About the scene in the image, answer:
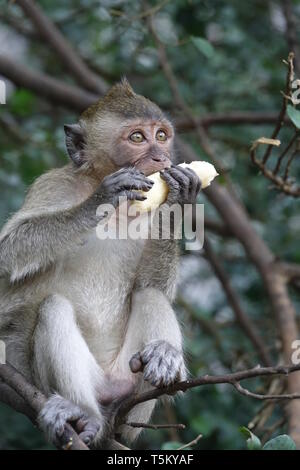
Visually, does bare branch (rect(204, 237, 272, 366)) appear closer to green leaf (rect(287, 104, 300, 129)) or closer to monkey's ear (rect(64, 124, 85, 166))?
monkey's ear (rect(64, 124, 85, 166))

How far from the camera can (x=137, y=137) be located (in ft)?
17.6

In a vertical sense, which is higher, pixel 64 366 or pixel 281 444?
pixel 64 366

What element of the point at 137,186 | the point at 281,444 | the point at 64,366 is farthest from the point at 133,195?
the point at 281,444

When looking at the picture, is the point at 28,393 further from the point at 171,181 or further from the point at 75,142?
the point at 75,142

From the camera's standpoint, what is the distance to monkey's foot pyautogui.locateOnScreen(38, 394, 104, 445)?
4293 mm

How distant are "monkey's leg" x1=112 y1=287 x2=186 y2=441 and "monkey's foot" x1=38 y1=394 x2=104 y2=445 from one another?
0.38 meters

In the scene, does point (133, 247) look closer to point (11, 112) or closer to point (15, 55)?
point (11, 112)

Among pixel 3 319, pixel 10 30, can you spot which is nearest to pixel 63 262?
pixel 3 319

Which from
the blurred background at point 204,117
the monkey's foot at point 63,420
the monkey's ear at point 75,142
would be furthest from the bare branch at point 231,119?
the monkey's foot at point 63,420

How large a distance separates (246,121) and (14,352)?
3.46 meters

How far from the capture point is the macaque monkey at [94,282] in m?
4.59

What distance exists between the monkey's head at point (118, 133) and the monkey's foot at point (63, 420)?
1.57 metres

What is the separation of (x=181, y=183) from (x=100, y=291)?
0.91 meters

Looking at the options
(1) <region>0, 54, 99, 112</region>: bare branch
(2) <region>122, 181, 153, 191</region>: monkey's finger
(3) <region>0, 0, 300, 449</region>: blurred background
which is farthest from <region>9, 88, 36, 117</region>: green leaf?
(2) <region>122, 181, 153, 191</region>: monkey's finger
